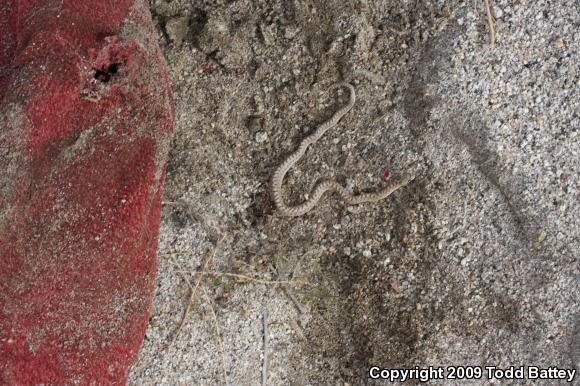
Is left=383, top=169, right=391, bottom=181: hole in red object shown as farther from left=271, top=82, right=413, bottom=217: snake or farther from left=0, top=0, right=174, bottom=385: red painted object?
left=0, top=0, right=174, bottom=385: red painted object

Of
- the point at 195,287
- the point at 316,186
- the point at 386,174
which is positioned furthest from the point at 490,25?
the point at 195,287

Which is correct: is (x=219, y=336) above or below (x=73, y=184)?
below

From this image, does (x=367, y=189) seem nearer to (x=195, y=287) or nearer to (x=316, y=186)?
(x=316, y=186)

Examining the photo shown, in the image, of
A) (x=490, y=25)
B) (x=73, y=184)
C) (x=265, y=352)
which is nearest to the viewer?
(x=73, y=184)

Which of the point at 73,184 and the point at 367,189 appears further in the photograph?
the point at 367,189

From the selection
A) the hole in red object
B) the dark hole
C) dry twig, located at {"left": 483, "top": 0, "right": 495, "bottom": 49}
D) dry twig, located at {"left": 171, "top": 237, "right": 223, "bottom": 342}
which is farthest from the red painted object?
dry twig, located at {"left": 483, "top": 0, "right": 495, "bottom": 49}

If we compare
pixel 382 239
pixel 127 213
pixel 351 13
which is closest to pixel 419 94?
pixel 351 13
